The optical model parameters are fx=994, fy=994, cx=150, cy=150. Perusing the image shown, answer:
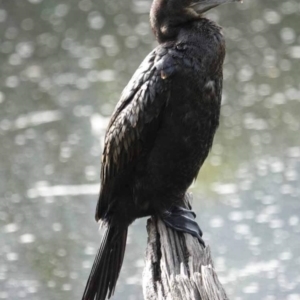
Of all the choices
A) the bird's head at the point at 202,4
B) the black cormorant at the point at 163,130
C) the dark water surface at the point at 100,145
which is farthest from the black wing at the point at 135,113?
the dark water surface at the point at 100,145

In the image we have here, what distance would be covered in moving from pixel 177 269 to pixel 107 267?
0.62 metres

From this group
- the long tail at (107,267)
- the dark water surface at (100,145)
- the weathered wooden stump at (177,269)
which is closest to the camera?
the weathered wooden stump at (177,269)

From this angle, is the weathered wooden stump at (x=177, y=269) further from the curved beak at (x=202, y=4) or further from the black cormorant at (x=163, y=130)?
the curved beak at (x=202, y=4)

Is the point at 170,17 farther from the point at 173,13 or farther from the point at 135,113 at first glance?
the point at 135,113

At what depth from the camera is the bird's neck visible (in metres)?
3.67

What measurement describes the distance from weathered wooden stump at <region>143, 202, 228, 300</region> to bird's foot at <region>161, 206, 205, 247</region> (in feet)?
0.07

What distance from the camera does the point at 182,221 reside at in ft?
11.7

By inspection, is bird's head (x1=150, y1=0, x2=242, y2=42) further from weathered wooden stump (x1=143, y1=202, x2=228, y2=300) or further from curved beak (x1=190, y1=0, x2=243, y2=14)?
weathered wooden stump (x1=143, y1=202, x2=228, y2=300)

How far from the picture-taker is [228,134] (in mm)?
7734

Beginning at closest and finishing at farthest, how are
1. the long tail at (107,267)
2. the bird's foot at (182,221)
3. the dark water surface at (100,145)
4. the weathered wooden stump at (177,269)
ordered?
the weathered wooden stump at (177,269)
the bird's foot at (182,221)
the long tail at (107,267)
the dark water surface at (100,145)

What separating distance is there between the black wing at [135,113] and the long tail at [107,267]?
0.10 metres

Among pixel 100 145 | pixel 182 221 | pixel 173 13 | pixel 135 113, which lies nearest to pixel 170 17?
pixel 173 13

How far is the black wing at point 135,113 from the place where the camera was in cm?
360

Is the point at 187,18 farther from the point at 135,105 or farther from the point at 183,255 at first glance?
the point at 183,255
